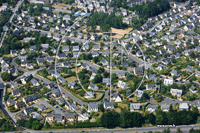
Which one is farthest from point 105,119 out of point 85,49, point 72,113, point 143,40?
point 143,40

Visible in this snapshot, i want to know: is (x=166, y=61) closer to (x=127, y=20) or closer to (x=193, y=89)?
(x=193, y=89)

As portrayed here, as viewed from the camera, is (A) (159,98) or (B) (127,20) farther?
(B) (127,20)

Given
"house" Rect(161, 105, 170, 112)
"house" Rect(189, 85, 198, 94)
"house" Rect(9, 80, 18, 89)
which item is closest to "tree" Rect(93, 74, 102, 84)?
"house" Rect(161, 105, 170, 112)

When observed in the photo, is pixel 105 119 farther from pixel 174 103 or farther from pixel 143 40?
pixel 143 40

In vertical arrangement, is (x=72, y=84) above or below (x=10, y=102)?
above

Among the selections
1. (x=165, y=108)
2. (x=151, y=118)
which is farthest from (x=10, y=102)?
(x=165, y=108)

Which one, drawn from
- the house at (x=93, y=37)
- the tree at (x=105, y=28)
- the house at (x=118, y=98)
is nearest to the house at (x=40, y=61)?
the house at (x=93, y=37)

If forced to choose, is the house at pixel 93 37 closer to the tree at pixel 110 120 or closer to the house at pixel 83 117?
the house at pixel 83 117
